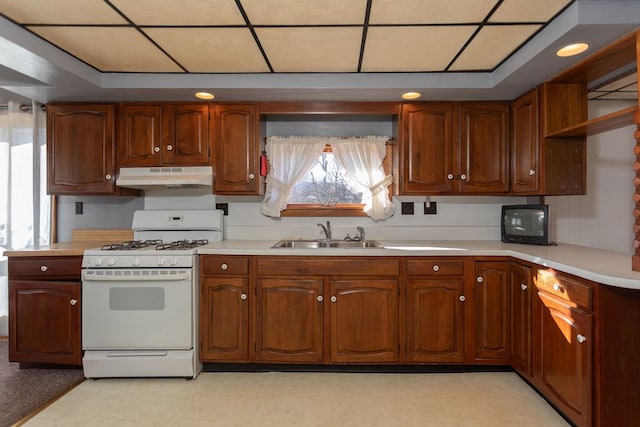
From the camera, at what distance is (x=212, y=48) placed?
2.22m

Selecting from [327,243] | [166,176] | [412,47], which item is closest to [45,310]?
[166,176]

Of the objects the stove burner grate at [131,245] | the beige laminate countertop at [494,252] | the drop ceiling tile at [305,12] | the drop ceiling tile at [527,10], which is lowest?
the beige laminate countertop at [494,252]

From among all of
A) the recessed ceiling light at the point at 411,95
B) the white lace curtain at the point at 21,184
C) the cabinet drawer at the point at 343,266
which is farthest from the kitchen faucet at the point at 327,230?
the white lace curtain at the point at 21,184

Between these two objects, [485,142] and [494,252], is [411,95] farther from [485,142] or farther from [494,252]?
[494,252]

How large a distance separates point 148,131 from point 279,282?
1.65 m

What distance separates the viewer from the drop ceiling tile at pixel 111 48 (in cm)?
204

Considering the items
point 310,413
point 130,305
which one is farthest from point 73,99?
point 310,413

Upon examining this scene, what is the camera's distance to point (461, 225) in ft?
10.5

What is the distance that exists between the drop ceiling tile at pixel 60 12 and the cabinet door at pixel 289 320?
1.84 metres

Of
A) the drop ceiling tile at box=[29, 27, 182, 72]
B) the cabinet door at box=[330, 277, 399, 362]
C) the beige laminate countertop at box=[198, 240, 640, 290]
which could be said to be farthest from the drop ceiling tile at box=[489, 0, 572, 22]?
the drop ceiling tile at box=[29, 27, 182, 72]

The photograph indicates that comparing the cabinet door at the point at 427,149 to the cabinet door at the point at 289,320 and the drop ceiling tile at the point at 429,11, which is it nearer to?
the drop ceiling tile at the point at 429,11

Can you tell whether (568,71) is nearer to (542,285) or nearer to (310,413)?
(542,285)

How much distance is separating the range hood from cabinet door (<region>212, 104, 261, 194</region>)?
0.11 metres

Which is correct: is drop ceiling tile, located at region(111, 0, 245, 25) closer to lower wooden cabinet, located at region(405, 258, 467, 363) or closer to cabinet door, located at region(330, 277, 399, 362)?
cabinet door, located at region(330, 277, 399, 362)
